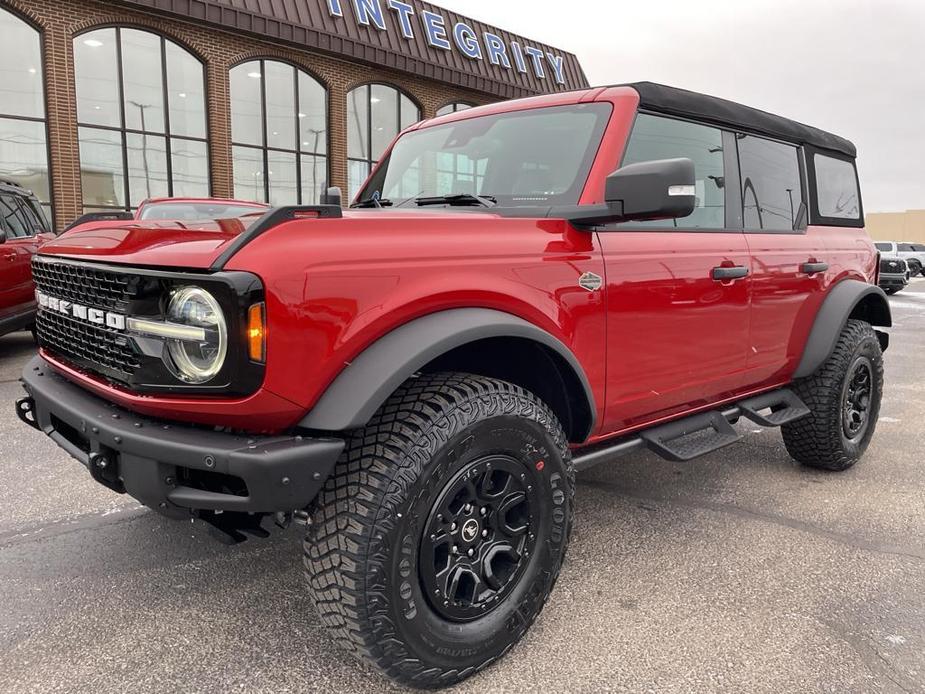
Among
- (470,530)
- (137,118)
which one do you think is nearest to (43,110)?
(137,118)

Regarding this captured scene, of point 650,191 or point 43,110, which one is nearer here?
point 650,191

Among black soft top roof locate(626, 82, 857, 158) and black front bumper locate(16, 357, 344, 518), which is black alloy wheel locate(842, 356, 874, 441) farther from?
black front bumper locate(16, 357, 344, 518)

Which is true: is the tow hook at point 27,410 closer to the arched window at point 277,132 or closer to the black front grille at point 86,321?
the black front grille at point 86,321

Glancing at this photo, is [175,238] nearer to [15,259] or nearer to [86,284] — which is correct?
[86,284]

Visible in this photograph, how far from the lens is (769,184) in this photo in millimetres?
3730

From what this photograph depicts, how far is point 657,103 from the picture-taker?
2977 millimetres

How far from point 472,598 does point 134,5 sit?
1539 cm

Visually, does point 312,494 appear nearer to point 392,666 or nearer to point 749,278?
point 392,666

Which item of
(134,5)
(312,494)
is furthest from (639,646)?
(134,5)

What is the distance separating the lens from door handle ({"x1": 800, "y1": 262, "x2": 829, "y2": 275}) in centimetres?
369

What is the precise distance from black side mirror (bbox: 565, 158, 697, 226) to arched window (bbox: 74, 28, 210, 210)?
49.0 ft

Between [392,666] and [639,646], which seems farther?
[639,646]

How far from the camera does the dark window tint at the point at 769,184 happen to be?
11.6 feet

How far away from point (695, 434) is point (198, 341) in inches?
89.7
